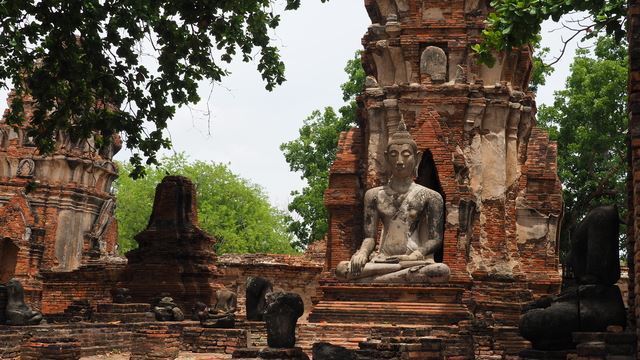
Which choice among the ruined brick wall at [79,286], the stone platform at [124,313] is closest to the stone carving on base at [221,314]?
the stone platform at [124,313]

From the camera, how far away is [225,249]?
125ft

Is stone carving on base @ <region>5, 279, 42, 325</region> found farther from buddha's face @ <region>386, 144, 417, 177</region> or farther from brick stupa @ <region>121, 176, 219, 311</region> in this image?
buddha's face @ <region>386, 144, 417, 177</region>

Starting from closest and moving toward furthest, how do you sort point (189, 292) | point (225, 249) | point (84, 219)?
point (189, 292) < point (84, 219) < point (225, 249)

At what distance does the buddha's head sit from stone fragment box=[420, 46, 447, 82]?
9.17 ft

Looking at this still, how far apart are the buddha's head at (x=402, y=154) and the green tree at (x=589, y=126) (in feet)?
44.7

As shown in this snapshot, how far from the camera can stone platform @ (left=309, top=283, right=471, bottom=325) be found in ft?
41.4

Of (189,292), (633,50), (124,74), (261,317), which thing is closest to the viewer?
(633,50)

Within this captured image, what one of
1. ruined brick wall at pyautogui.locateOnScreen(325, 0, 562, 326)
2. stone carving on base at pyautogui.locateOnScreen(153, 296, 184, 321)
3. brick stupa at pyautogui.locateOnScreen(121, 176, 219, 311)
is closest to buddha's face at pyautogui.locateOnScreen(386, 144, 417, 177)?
ruined brick wall at pyautogui.locateOnScreen(325, 0, 562, 326)

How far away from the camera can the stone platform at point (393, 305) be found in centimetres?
1262

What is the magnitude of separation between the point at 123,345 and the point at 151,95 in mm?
3616

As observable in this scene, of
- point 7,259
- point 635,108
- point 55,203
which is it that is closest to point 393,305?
point 635,108

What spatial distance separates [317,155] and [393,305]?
17684 millimetres

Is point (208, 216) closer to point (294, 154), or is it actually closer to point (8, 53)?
point (294, 154)

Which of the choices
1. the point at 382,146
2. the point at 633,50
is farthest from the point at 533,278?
the point at 633,50
